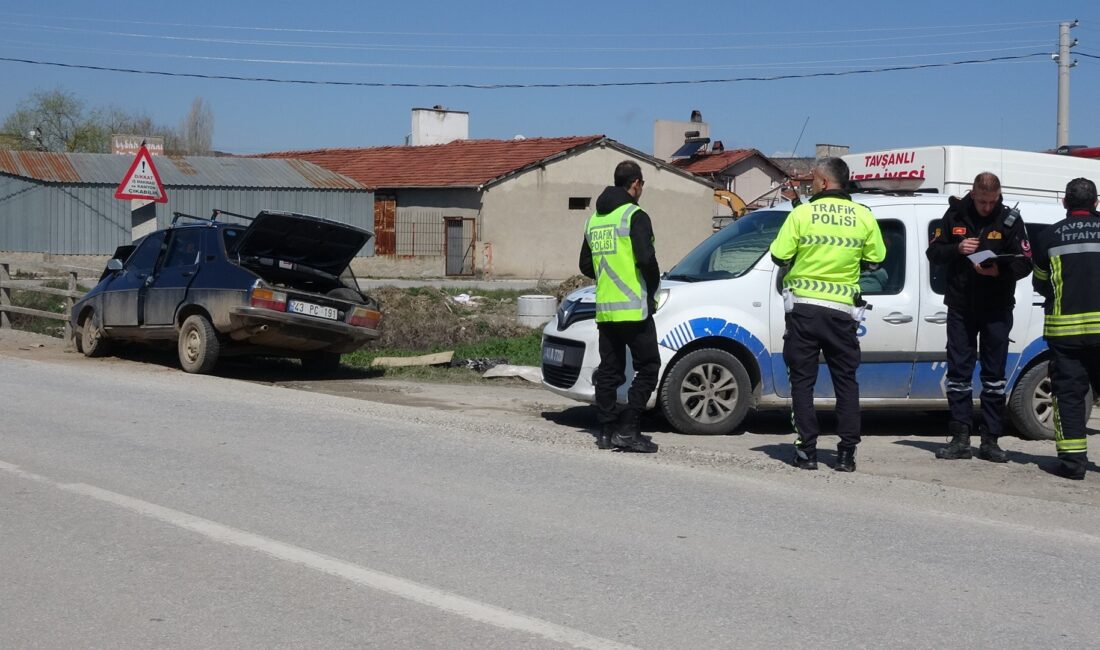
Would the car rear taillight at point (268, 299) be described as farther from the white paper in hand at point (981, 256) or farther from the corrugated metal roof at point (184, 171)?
the corrugated metal roof at point (184, 171)

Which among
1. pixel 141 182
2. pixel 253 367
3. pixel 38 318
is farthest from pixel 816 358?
pixel 38 318

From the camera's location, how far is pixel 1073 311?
25.7 feet

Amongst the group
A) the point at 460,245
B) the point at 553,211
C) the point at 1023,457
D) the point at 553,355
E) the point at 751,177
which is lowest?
the point at 1023,457

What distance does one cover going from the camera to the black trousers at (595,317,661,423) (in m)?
8.31

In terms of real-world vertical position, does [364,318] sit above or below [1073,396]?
above

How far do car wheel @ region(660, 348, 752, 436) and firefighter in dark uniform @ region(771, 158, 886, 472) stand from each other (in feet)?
4.16

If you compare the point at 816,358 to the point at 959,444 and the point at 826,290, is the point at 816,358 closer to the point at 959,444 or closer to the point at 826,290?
the point at 826,290

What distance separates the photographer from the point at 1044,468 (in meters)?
8.32

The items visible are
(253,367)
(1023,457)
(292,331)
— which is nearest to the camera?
(1023,457)

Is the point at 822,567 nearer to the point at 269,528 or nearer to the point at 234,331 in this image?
the point at 269,528

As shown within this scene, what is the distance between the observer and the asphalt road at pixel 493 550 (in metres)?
4.65

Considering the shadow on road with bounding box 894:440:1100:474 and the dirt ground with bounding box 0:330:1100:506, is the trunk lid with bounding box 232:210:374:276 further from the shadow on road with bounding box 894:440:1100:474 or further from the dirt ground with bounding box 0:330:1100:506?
the shadow on road with bounding box 894:440:1100:474

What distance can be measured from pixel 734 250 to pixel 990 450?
2.51 m

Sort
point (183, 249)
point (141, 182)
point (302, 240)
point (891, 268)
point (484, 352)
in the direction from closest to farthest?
1. point (891, 268)
2. point (302, 240)
3. point (183, 249)
4. point (484, 352)
5. point (141, 182)
